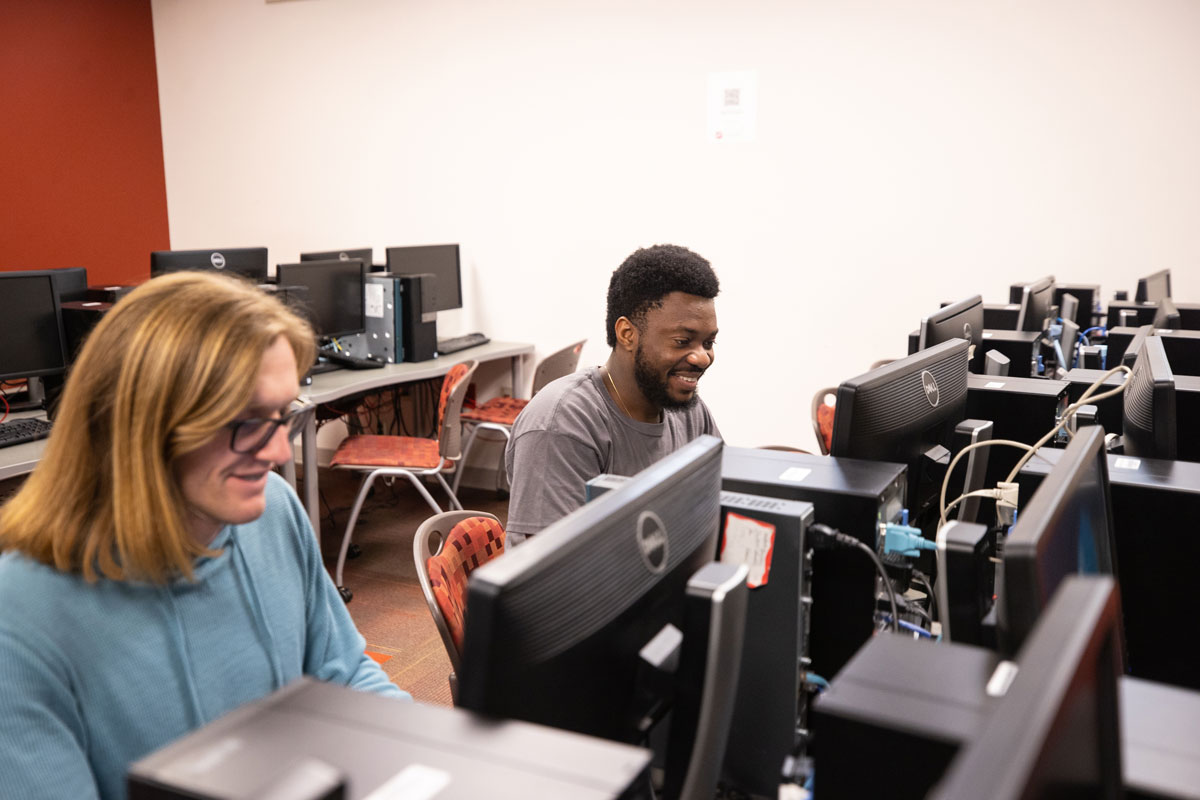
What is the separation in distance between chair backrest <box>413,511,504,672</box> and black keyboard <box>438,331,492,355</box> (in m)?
2.72

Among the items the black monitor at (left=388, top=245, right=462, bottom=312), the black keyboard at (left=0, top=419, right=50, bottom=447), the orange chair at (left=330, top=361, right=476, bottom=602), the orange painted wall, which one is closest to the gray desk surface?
the black keyboard at (left=0, top=419, right=50, bottom=447)

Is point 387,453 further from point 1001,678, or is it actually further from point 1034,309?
point 1001,678

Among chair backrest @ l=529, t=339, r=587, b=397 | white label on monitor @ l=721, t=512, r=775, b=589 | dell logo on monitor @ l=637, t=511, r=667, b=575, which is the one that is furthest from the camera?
chair backrest @ l=529, t=339, r=587, b=397

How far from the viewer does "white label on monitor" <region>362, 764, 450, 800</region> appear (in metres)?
0.58

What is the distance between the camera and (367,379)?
3930 mm

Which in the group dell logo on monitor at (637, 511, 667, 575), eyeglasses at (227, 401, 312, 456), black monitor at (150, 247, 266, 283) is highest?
black monitor at (150, 247, 266, 283)

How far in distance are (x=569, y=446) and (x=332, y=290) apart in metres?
2.73

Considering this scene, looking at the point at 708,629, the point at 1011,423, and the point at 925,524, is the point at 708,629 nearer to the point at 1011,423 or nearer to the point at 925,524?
the point at 925,524

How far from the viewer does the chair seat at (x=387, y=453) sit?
148 inches

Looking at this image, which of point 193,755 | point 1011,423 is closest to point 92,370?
point 193,755

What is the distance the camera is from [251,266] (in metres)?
4.42

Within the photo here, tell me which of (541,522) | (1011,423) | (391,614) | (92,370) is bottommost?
(391,614)

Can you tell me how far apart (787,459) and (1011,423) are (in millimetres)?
726

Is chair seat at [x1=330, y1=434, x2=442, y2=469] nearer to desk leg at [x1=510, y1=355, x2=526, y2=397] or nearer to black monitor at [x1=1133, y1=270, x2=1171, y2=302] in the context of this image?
desk leg at [x1=510, y1=355, x2=526, y2=397]
